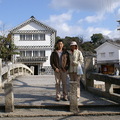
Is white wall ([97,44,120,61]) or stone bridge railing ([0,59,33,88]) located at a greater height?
white wall ([97,44,120,61])

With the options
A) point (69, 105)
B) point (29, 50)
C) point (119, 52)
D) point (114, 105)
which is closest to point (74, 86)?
point (69, 105)

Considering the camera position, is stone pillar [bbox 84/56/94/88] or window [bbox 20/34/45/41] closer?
stone pillar [bbox 84/56/94/88]

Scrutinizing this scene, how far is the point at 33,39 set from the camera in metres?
35.6

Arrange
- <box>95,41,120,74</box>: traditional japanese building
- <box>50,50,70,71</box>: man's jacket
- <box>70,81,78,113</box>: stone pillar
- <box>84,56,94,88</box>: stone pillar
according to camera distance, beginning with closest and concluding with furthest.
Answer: <box>70,81,78,113</box>: stone pillar
<box>50,50,70,71</box>: man's jacket
<box>84,56,94,88</box>: stone pillar
<box>95,41,120,74</box>: traditional japanese building

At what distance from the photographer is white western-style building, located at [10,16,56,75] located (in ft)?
115

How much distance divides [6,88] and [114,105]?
3133 mm

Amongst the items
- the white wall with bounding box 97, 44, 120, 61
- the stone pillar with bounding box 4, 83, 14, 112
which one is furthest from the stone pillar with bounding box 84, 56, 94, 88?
the white wall with bounding box 97, 44, 120, 61

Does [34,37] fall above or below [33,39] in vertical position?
above

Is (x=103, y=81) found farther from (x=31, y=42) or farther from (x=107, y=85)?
(x=31, y=42)

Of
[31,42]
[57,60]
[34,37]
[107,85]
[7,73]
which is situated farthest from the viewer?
[34,37]

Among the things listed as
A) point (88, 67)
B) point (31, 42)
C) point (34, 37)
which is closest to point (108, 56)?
point (34, 37)

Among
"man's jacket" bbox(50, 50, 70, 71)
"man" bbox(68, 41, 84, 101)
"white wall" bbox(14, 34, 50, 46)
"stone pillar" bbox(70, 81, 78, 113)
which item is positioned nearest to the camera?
"stone pillar" bbox(70, 81, 78, 113)

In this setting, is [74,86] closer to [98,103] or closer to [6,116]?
[98,103]

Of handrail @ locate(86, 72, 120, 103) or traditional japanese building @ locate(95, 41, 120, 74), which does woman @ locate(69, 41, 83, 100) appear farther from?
traditional japanese building @ locate(95, 41, 120, 74)
